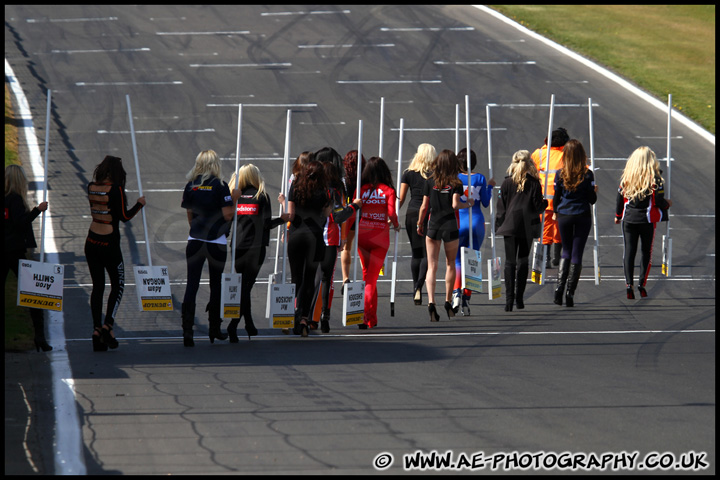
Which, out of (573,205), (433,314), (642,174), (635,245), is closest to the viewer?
(433,314)

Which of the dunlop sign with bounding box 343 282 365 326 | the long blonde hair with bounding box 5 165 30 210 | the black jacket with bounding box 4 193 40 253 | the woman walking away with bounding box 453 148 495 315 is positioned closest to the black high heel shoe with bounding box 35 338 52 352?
the black jacket with bounding box 4 193 40 253

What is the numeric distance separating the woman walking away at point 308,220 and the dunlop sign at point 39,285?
234 centimetres

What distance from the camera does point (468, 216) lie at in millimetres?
11688

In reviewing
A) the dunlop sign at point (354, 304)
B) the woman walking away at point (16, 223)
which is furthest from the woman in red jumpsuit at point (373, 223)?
the woman walking away at point (16, 223)

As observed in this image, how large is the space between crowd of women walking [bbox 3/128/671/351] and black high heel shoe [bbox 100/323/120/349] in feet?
0.04

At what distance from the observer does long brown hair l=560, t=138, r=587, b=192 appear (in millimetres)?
11883

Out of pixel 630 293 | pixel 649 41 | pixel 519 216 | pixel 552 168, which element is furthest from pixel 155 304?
pixel 649 41

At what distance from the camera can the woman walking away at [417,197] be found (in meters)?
11.5

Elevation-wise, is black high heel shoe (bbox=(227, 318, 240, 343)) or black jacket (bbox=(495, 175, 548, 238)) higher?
black jacket (bbox=(495, 175, 548, 238))

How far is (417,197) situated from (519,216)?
1.25 metres

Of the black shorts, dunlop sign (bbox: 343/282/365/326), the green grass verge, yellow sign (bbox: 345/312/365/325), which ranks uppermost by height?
the green grass verge

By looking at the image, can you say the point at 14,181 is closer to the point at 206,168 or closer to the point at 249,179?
the point at 206,168

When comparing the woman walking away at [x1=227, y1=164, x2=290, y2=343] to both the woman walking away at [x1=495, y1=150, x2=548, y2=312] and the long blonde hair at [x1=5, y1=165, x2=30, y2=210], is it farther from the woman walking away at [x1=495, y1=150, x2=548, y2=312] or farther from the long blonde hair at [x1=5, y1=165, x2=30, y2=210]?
the woman walking away at [x1=495, y1=150, x2=548, y2=312]

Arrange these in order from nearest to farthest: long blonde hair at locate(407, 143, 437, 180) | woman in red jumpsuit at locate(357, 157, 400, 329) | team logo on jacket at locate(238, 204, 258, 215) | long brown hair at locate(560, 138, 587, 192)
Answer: team logo on jacket at locate(238, 204, 258, 215), woman in red jumpsuit at locate(357, 157, 400, 329), long blonde hair at locate(407, 143, 437, 180), long brown hair at locate(560, 138, 587, 192)
